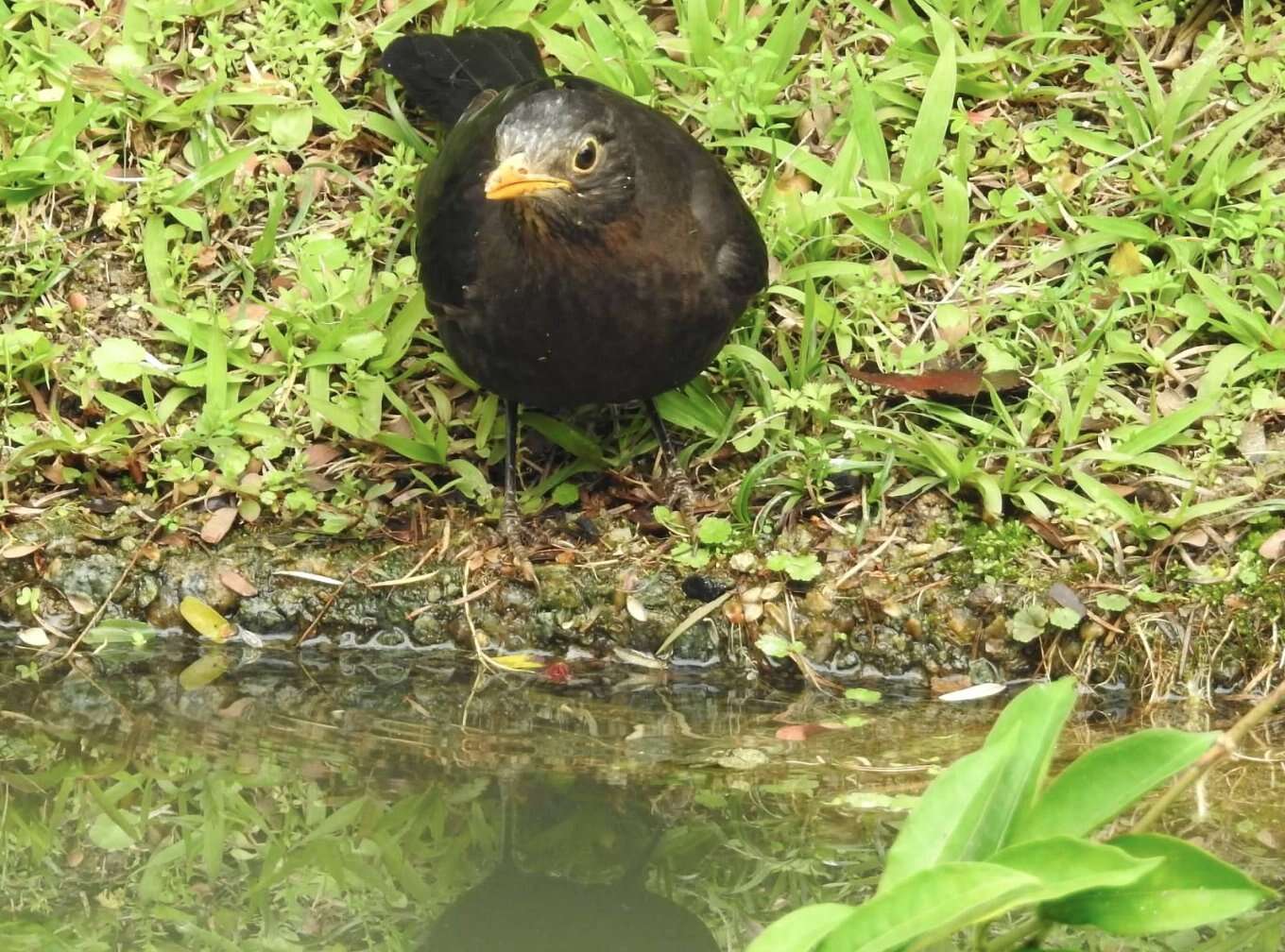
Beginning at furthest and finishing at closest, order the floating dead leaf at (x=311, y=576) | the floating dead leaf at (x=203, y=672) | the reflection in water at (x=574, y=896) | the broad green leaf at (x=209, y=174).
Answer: the broad green leaf at (x=209, y=174)
the floating dead leaf at (x=311, y=576)
the floating dead leaf at (x=203, y=672)
the reflection in water at (x=574, y=896)

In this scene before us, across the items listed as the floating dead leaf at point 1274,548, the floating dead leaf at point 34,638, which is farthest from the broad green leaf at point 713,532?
the floating dead leaf at point 34,638

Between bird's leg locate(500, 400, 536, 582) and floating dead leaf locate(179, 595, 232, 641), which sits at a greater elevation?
bird's leg locate(500, 400, 536, 582)

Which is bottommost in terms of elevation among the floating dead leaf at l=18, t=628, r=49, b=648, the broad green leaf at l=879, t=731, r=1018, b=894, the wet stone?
the floating dead leaf at l=18, t=628, r=49, b=648

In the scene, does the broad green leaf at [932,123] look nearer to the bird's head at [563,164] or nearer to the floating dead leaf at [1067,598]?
the bird's head at [563,164]

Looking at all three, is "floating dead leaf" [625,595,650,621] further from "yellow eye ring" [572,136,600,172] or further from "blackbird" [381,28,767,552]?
"yellow eye ring" [572,136,600,172]

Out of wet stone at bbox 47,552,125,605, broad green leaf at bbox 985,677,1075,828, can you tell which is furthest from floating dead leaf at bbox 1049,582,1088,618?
wet stone at bbox 47,552,125,605

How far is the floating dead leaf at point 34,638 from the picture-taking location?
479cm

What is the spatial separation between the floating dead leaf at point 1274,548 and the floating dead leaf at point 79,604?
10.7ft

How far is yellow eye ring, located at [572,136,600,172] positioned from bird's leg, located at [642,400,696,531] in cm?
93

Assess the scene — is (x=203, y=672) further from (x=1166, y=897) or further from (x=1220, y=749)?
Answer: (x=1220, y=749)

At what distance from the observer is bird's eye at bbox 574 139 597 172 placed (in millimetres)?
4312

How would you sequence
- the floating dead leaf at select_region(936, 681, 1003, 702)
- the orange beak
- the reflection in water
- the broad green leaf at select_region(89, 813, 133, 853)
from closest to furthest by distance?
the reflection in water
the broad green leaf at select_region(89, 813, 133, 853)
the orange beak
the floating dead leaf at select_region(936, 681, 1003, 702)

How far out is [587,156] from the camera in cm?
434

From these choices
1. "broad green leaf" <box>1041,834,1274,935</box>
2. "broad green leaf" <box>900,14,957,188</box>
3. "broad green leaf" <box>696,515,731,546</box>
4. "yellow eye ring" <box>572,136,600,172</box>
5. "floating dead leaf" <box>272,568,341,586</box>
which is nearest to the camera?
"broad green leaf" <box>1041,834,1274,935</box>
